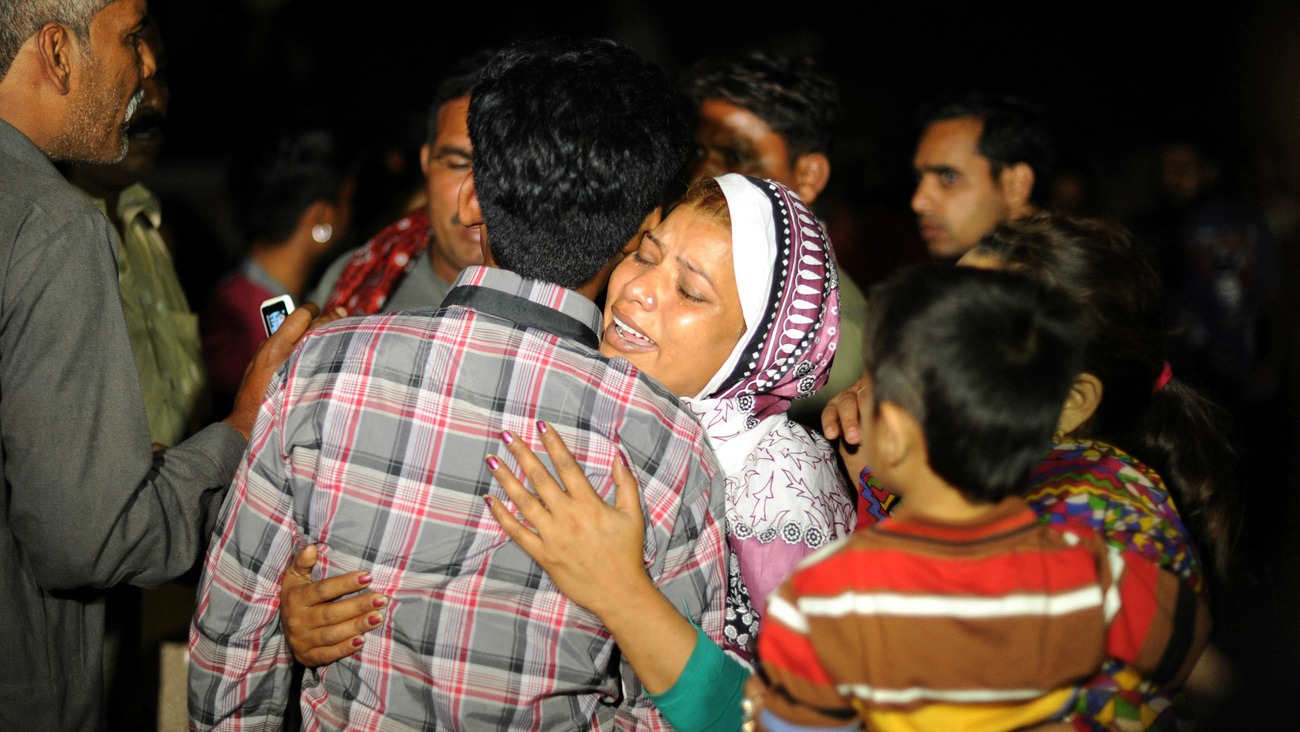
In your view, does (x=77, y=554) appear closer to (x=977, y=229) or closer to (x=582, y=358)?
(x=582, y=358)

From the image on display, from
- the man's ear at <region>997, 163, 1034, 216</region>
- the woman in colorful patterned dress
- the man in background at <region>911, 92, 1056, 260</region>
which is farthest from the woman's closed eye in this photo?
the man's ear at <region>997, 163, 1034, 216</region>

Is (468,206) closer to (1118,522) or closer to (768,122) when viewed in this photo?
(1118,522)

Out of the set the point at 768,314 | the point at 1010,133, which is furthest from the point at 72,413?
the point at 1010,133

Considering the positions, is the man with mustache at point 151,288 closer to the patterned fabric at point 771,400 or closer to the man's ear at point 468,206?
the man's ear at point 468,206

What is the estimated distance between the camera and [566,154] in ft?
5.12

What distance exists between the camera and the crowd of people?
1.32 m

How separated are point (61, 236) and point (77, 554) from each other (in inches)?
20.5

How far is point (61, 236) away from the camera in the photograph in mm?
1645

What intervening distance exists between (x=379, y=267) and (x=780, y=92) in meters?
1.48

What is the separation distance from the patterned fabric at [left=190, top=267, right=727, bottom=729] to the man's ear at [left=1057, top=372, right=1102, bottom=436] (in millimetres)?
690

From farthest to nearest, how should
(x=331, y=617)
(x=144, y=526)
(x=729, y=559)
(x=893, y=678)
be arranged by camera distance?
(x=729, y=559)
(x=144, y=526)
(x=331, y=617)
(x=893, y=678)

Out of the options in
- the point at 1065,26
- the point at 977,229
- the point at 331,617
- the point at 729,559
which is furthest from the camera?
the point at 1065,26

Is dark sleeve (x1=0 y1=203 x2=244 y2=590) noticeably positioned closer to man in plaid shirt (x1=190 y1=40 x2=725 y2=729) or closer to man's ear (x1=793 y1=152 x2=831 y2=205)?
man in plaid shirt (x1=190 y1=40 x2=725 y2=729)

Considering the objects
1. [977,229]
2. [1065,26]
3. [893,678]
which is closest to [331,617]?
[893,678]
